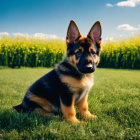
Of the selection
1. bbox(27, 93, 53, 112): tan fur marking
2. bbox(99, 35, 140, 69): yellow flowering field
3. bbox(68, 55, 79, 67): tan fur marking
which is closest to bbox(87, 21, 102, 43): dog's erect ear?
bbox(68, 55, 79, 67): tan fur marking

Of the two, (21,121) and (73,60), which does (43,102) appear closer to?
(21,121)

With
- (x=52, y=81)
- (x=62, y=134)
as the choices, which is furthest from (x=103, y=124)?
(x=52, y=81)

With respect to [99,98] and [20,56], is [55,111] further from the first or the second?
[20,56]

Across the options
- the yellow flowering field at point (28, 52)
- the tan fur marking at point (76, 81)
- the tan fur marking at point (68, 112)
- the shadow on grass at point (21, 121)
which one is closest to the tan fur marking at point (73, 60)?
the tan fur marking at point (76, 81)

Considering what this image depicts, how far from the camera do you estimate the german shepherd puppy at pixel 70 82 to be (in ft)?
10.3

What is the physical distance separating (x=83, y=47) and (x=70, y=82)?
0.74 metres

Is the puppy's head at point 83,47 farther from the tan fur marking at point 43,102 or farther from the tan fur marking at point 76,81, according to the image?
the tan fur marking at point 43,102

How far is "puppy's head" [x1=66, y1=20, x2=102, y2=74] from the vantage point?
125 inches

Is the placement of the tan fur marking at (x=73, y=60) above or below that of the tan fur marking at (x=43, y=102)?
above

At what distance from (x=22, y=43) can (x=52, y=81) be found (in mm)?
14353

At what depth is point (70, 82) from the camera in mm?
3148

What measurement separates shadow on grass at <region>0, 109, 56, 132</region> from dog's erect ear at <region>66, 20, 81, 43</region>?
164cm

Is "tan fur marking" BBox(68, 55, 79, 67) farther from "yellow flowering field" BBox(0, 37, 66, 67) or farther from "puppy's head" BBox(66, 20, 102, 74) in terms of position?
"yellow flowering field" BBox(0, 37, 66, 67)

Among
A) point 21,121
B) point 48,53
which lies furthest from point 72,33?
point 48,53
